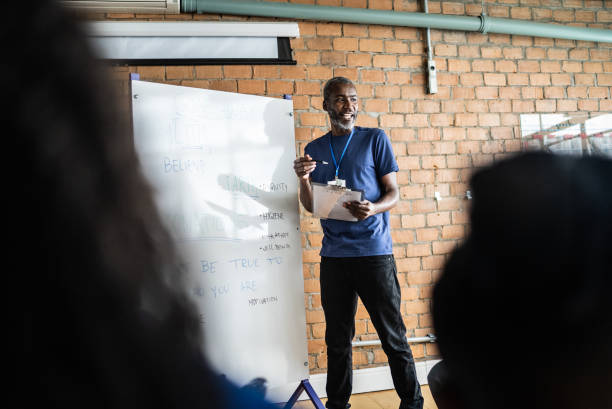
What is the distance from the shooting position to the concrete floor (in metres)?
2.53

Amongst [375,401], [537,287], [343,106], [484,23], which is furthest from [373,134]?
[537,287]

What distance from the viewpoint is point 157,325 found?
0.25 metres

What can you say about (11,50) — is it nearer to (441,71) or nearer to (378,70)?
(378,70)

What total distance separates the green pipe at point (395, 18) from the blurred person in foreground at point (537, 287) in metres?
2.46

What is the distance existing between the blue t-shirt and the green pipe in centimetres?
91

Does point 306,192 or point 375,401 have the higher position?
point 306,192

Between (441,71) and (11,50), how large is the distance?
313 centimetres

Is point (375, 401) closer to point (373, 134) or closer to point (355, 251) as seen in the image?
point (355, 251)

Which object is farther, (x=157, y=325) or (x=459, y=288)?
(x=459, y=288)

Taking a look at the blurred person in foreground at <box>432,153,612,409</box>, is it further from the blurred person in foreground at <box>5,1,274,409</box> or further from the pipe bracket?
the pipe bracket

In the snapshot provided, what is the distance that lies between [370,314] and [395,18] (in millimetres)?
1946

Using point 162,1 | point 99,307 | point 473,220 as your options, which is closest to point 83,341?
point 99,307

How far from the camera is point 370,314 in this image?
7.16 feet

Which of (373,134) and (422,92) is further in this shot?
(422,92)
